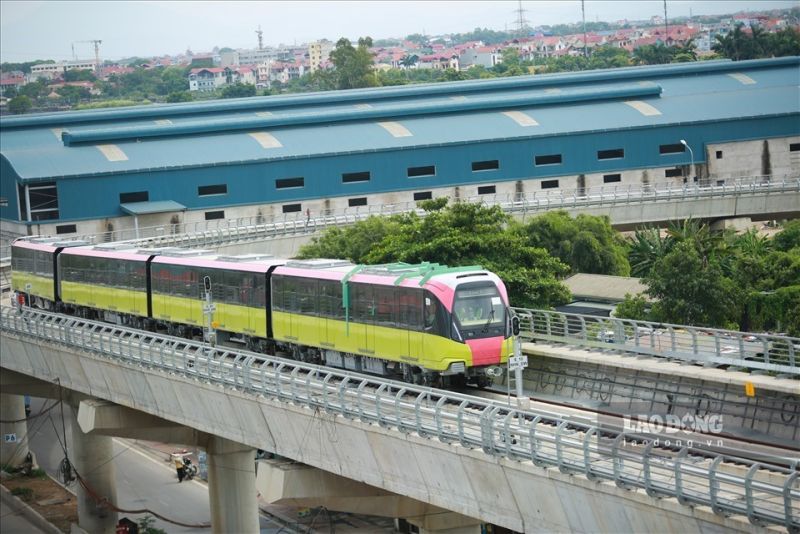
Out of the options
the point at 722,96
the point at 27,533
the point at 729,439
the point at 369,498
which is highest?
the point at 722,96

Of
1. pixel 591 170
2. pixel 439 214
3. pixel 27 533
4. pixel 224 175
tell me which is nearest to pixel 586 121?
pixel 591 170

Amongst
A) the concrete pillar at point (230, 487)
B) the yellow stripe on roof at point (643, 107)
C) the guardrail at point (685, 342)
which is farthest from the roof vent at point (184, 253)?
the yellow stripe on roof at point (643, 107)

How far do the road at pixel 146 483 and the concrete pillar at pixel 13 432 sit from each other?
1.52m

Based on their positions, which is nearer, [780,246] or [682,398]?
[682,398]

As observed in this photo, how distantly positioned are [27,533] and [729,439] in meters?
37.2

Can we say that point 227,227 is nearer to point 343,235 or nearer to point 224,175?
point 224,175

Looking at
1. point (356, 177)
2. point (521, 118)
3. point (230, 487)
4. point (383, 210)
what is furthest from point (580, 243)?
point (521, 118)

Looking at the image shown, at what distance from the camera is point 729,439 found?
28.4 meters

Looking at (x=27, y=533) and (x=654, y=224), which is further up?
(x=654, y=224)

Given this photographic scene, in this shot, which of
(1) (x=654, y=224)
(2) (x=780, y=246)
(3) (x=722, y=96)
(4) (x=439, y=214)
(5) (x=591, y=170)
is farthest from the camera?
(3) (x=722, y=96)

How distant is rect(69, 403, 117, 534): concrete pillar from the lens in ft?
185

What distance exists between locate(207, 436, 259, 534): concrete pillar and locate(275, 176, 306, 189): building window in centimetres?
4263

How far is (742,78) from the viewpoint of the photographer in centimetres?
10188

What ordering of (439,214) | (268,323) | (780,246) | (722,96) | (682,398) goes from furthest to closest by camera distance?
(722,96) → (780,246) → (439,214) → (268,323) → (682,398)
